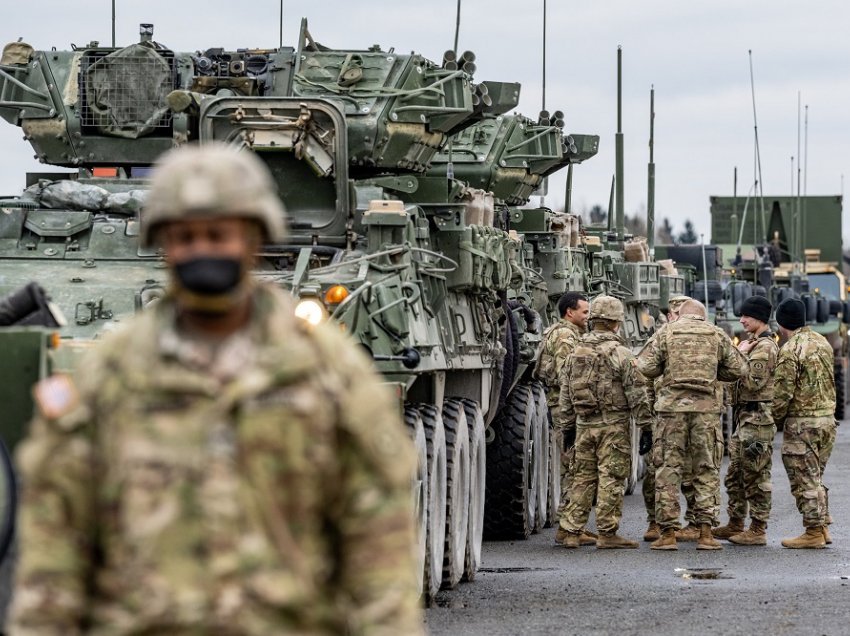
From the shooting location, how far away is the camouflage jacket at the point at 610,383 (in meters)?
14.7

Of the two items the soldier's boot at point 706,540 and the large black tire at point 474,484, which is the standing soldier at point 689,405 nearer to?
the soldier's boot at point 706,540

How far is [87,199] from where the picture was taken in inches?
483

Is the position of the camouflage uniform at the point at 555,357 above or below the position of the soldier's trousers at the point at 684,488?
above

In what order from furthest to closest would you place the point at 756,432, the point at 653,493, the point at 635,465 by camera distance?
the point at 635,465, the point at 653,493, the point at 756,432

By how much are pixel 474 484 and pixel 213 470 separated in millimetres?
9260

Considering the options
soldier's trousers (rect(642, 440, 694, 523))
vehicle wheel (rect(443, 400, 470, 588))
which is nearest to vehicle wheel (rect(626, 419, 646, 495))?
soldier's trousers (rect(642, 440, 694, 523))

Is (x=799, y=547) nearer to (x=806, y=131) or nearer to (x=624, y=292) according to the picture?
(x=624, y=292)

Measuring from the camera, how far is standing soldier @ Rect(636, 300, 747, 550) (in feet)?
47.6

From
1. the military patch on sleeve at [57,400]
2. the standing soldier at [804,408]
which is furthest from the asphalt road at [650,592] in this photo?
the military patch on sleeve at [57,400]

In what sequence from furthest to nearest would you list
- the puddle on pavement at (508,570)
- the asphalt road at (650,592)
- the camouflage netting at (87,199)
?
the puddle on pavement at (508,570) < the camouflage netting at (87,199) < the asphalt road at (650,592)

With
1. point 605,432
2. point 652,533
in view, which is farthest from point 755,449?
point 605,432

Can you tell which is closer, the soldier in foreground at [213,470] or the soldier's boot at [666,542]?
the soldier in foreground at [213,470]

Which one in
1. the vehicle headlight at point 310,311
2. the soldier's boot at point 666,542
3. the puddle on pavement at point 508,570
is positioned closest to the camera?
the vehicle headlight at point 310,311

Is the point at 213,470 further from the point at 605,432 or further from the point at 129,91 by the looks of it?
the point at 605,432
